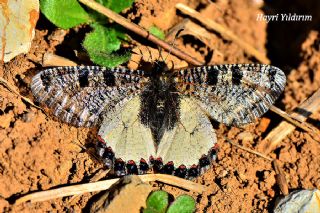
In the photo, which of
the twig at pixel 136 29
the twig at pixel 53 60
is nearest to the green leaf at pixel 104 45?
the twig at pixel 136 29

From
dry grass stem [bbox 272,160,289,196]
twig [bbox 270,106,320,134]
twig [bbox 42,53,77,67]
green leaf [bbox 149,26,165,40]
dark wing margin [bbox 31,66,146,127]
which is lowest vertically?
dry grass stem [bbox 272,160,289,196]

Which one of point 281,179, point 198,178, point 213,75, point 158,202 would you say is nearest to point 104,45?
point 213,75

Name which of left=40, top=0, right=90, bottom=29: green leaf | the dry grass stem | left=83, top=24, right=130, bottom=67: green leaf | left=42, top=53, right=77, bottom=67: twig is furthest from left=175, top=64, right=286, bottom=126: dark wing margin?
left=40, top=0, right=90, bottom=29: green leaf

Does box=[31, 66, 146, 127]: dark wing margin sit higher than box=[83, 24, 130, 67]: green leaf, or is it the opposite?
box=[83, 24, 130, 67]: green leaf

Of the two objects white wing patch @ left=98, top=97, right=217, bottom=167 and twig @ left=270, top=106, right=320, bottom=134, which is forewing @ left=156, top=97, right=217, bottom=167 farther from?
twig @ left=270, top=106, right=320, bottom=134

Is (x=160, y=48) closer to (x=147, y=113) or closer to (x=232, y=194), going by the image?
(x=147, y=113)

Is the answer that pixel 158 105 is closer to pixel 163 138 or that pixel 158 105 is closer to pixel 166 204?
pixel 163 138

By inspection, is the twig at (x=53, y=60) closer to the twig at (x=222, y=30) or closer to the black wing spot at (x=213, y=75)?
the black wing spot at (x=213, y=75)

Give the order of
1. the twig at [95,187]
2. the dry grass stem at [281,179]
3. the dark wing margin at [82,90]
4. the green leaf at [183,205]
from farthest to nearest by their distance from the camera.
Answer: the dry grass stem at [281,179] → the dark wing margin at [82,90] → the green leaf at [183,205] → the twig at [95,187]
